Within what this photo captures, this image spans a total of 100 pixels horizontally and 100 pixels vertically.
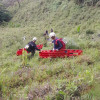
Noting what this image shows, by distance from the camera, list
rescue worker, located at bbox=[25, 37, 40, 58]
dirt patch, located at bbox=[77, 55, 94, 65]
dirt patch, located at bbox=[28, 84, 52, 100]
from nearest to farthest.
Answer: dirt patch, located at bbox=[28, 84, 52, 100], dirt patch, located at bbox=[77, 55, 94, 65], rescue worker, located at bbox=[25, 37, 40, 58]

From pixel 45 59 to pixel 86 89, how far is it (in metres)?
3.47

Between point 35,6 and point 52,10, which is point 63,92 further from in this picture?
point 35,6

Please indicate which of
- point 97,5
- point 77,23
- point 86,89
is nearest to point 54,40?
point 86,89

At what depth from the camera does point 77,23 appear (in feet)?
49.7

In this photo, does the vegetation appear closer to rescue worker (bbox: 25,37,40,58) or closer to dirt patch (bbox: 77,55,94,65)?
rescue worker (bbox: 25,37,40,58)

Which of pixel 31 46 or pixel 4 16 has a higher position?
pixel 4 16

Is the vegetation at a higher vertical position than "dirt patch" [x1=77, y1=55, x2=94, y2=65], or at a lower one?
higher

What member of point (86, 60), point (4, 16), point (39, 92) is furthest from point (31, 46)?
point (4, 16)

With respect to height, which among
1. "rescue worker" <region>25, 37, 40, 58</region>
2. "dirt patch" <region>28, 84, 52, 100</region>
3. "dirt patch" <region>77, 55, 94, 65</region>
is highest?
"rescue worker" <region>25, 37, 40, 58</region>

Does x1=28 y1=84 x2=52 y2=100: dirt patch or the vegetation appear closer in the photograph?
x1=28 y1=84 x2=52 y2=100: dirt patch

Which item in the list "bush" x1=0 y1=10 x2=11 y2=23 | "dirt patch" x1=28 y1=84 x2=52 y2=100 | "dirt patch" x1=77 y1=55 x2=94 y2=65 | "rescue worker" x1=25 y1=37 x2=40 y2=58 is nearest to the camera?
"dirt patch" x1=28 y1=84 x2=52 y2=100

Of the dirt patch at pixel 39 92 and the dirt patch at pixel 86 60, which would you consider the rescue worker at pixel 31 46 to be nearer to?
the dirt patch at pixel 86 60

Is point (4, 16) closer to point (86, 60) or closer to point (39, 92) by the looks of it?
point (86, 60)

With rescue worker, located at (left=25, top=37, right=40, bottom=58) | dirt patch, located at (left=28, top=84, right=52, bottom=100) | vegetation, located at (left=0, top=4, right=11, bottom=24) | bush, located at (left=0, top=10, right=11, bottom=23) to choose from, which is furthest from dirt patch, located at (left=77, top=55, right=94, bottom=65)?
bush, located at (left=0, top=10, right=11, bottom=23)
